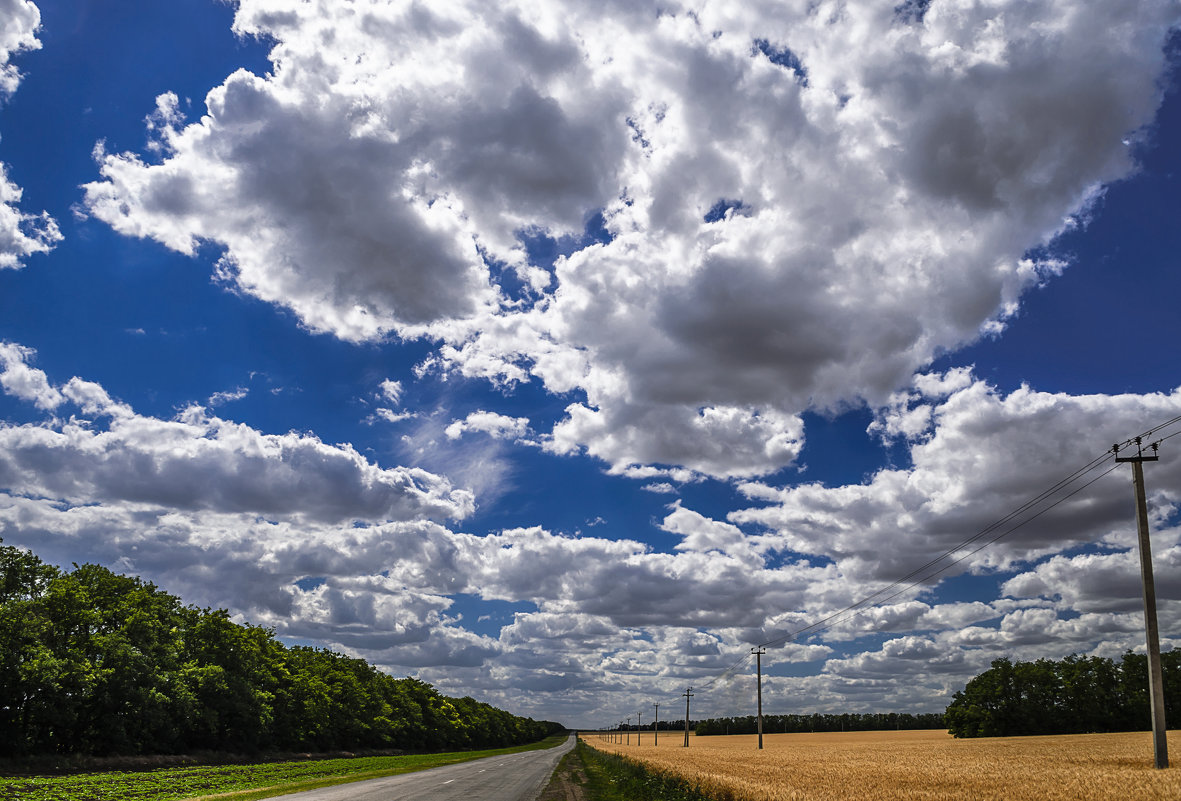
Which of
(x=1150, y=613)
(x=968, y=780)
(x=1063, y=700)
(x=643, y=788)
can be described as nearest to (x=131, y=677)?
(x=643, y=788)

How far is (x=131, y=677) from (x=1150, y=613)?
188 ft

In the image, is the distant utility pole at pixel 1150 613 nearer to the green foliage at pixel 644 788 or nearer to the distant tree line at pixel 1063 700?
the green foliage at pixel 644 788

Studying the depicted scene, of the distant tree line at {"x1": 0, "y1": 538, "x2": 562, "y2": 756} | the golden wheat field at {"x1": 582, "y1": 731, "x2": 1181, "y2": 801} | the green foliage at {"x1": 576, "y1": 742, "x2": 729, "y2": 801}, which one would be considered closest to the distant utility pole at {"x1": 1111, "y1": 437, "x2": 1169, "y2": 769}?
the golden wheat field at {"x1": 582, "y1": 731, "x2": 1181, "y2": 801}

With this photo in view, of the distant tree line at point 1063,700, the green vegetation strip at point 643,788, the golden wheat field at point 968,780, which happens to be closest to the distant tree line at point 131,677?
the green vegetation strip at point 643,788

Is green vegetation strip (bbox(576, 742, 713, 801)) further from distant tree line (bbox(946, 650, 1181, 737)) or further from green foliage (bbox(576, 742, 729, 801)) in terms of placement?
distant tree line (bbox(946, 650, 1181, 737))

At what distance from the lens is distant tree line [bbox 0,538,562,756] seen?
4231 cm

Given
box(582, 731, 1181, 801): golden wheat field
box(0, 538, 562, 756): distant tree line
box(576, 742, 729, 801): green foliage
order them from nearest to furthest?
→ box(582, 731, 1181, 801): golden wheat field < box(576, 742, 729, 801): green foliage < box(0, 538, 562, 756): distant tree line

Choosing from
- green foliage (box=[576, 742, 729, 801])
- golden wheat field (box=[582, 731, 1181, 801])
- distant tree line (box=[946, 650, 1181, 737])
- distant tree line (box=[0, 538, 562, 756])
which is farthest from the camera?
distant tree line (box=[946, 650, 1181, 737])

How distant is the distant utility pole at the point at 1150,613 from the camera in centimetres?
3044

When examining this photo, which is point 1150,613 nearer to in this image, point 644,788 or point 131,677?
point 644,788

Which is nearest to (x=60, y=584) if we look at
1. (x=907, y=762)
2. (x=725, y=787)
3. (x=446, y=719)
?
(x=725, y=787)

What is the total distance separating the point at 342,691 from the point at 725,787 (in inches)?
3051

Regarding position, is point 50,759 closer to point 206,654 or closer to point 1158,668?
point 206,654

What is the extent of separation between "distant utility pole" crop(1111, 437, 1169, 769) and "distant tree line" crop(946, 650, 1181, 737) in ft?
374
